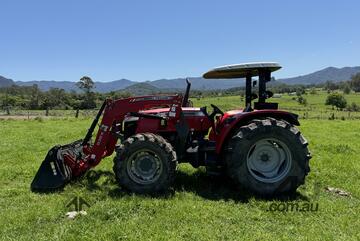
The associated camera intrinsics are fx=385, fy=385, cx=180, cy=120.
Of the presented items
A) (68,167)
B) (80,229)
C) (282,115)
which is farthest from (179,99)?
(80,229)

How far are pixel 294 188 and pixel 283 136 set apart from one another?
958 millimetres

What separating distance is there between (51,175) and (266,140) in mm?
4114

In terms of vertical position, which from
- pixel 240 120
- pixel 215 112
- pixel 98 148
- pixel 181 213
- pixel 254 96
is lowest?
pixel 181 213

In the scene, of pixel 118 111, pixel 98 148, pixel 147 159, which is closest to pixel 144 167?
pixel 147 159

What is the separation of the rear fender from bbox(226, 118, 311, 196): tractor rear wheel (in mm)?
178

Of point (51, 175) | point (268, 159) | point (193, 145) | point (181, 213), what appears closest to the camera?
point (181, 213)

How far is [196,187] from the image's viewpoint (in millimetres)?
7434

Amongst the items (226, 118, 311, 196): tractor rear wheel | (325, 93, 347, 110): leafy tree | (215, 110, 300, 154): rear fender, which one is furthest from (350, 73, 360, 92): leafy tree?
(226, 118, 311, 196): tractor rear wheel

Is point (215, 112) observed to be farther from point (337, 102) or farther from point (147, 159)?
point (337, 102)

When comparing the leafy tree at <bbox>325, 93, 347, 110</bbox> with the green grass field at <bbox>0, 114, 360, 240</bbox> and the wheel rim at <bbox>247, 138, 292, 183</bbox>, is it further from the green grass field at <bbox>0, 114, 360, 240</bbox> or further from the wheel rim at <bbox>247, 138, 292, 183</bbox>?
the green grass field at <bbox>0, 114, 360, 240</bbox>

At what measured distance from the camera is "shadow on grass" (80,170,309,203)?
6754 mm

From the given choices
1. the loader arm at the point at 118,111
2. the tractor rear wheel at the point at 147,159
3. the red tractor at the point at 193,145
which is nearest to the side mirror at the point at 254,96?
the red tractor at the point at 193,145

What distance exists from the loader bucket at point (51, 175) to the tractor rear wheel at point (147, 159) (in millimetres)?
1213

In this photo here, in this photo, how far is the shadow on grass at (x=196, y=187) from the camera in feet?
22.2
